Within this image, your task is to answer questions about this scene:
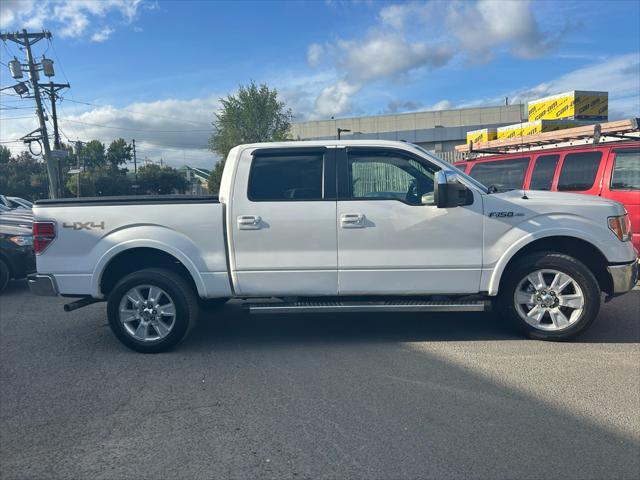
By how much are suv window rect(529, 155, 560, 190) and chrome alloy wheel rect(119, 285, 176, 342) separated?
608 cm

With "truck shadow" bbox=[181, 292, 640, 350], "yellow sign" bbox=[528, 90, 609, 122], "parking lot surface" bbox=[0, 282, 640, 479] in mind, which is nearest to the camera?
"parking lot surface" bbox=[0, 282, 640, 479]

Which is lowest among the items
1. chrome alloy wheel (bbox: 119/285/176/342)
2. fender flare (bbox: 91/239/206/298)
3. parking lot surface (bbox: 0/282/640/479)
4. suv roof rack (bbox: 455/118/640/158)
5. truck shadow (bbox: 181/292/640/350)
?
truck shadow (bbox: 181/292/640/350)

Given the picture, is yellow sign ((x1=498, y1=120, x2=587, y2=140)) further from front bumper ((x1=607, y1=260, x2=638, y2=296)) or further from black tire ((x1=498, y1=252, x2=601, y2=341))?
black tire ((x1=498, y1=252, x2=601, y2=341))

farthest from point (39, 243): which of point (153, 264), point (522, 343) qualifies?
point (522, 343)

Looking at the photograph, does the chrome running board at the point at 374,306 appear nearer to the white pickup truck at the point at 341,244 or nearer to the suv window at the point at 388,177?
the white pickup truck at the point at 341,244

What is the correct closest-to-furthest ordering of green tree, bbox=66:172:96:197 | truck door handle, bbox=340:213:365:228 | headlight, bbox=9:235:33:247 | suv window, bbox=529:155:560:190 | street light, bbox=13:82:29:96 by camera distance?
truck door handle, bbox=340:213:365:228
suv window, bbox=529:155:560:190
headlight, bbox=9:235:33:247
street light, bbox=13:82:29:96
green tree, bbox=66:172:96:197

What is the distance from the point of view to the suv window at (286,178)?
16.1 ft

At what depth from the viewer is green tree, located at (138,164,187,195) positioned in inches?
2670

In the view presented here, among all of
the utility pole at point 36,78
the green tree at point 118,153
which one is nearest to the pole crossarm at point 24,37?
the utility pole at point 36,78

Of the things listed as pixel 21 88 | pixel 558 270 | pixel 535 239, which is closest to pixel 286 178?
pixel 535 239

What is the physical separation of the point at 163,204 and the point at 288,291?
1518 mm

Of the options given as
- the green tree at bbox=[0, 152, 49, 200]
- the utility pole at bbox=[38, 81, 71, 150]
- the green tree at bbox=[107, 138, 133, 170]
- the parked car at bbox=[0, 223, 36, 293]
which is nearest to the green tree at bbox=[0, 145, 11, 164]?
the green tree at bbox=[0, 152, 49, 200]

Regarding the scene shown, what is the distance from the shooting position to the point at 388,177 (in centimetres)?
499

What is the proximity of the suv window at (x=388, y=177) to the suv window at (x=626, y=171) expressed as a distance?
3888 mm
